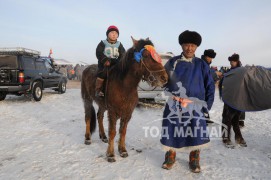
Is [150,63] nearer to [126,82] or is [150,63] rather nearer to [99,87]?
[126,82]

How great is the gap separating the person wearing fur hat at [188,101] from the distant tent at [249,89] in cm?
127

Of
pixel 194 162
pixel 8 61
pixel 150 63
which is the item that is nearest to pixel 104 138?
pixel 194 162

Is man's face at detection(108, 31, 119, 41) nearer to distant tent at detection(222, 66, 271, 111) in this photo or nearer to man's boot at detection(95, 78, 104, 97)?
man's boot at detection(95, 78, 104, 97)

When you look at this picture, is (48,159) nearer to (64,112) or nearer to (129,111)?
(129,111)

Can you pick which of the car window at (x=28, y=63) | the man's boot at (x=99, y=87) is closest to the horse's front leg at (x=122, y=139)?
the man's boot at (x=99, y=87)

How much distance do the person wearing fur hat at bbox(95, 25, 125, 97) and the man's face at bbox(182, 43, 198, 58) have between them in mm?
1462

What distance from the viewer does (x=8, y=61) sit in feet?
33.9

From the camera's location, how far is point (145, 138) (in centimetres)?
556

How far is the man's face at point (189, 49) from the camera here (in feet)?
12.1

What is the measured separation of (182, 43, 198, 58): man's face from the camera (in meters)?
3.68

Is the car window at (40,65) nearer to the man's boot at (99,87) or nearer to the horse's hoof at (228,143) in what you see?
the man's boot at (99,87)

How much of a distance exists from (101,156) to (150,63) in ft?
7.02

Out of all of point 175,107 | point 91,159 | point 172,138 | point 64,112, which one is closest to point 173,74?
point 175,107

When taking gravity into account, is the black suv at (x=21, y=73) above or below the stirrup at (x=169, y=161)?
above
